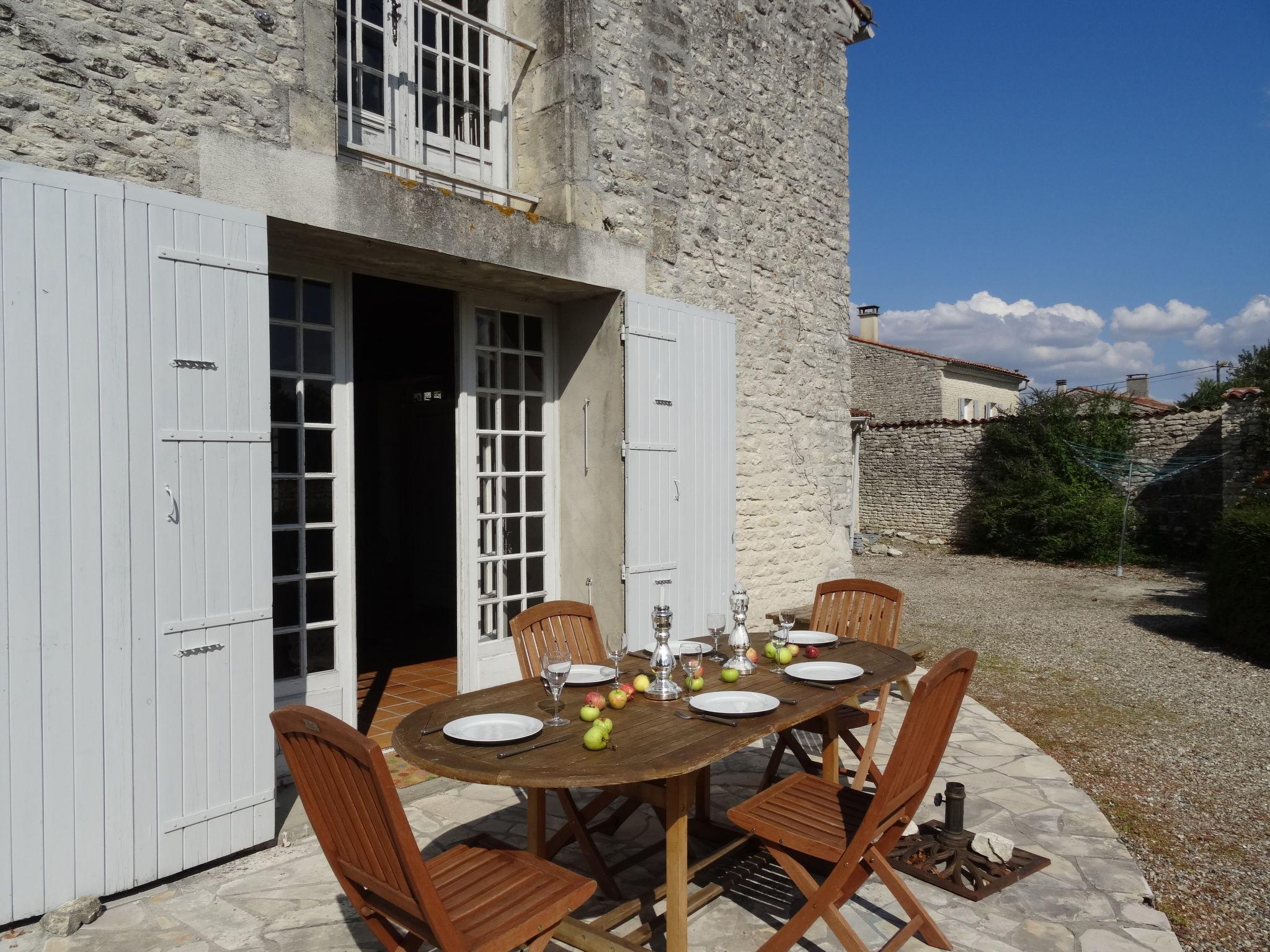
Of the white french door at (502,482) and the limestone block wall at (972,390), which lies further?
the limestone block wall at (972,390)

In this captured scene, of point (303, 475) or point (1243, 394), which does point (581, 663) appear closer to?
point (303, 475)

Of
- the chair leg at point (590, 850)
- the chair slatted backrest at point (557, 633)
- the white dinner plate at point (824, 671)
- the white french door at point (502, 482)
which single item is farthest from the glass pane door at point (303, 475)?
the white dinner plate at point (824, 671)

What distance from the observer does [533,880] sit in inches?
82.4

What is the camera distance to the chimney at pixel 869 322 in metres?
19.6

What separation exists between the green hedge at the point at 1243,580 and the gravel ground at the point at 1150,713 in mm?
235

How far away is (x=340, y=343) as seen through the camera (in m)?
3.90

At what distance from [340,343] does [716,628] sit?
83.9 inches

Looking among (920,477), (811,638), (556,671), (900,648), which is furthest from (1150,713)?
(920,477)

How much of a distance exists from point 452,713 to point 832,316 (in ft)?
15.6

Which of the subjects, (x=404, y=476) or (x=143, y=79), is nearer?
(x=143, y=79)

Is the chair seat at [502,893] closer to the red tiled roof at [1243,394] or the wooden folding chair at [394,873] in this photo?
the wooden folding chair at [394,873]

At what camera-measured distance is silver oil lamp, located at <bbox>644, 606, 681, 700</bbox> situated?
268cm

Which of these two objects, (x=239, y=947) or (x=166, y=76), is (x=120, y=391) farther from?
(x=239, y=947)

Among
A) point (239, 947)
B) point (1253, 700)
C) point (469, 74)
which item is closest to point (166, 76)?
point (469, 74)
